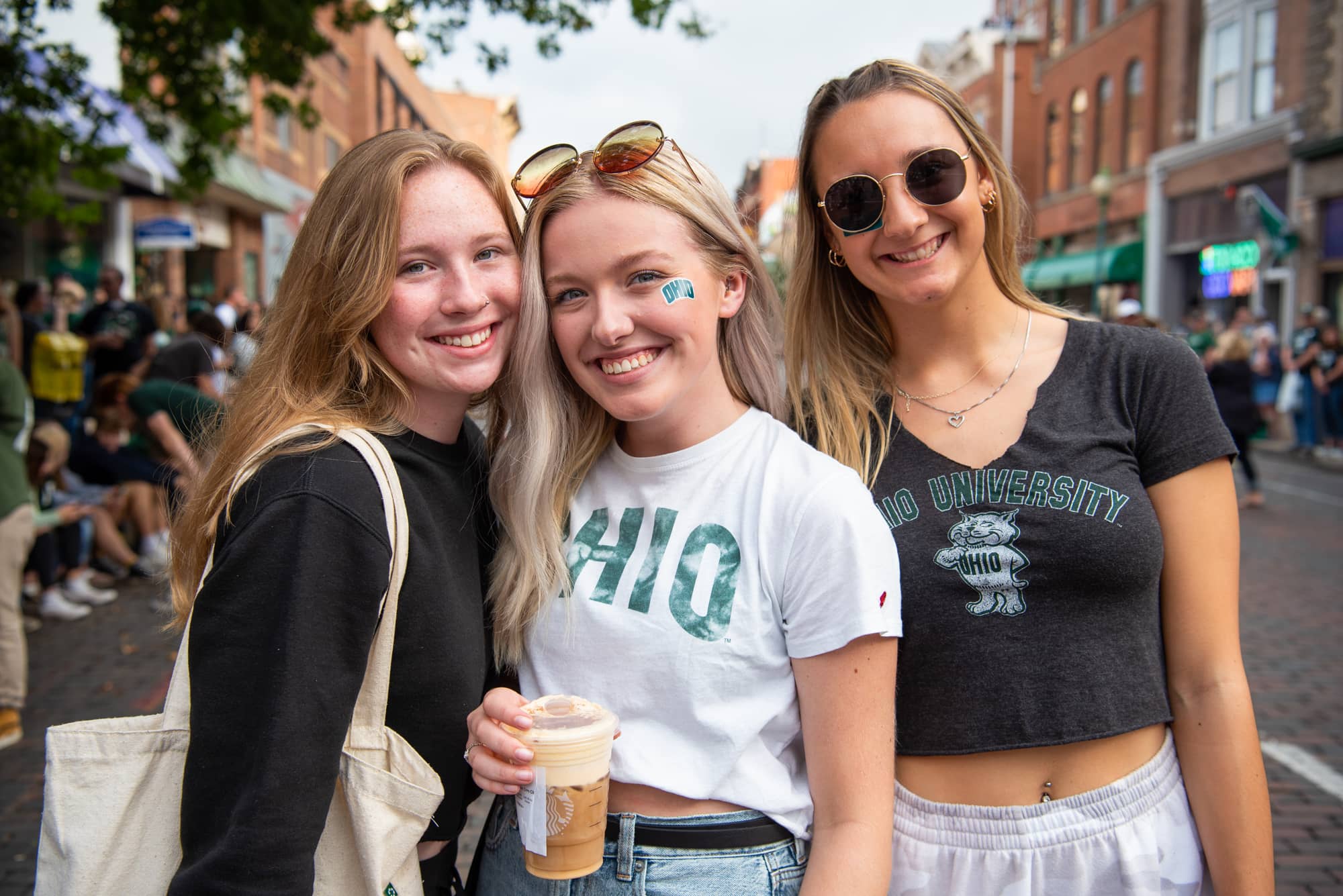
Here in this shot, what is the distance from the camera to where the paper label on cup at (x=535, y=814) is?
1588 millimetres

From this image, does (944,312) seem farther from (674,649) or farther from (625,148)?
(674,649)

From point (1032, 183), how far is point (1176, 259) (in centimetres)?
1044

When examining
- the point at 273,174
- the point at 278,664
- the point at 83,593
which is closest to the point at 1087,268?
the point at 273,174

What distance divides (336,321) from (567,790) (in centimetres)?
96

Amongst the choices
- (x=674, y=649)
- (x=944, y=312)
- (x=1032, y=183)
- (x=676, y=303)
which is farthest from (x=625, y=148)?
(x=1032, y=183)

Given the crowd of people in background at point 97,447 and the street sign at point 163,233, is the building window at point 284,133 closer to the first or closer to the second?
the street sign at point 163,233

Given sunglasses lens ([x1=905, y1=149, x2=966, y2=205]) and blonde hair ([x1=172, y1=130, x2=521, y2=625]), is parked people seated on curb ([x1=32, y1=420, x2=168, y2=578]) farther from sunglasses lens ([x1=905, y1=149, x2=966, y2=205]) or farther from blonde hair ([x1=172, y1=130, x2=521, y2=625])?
sunglasses lens ([x1=905, y1=149, x2=966, y2=205])

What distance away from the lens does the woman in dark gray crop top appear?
183cm

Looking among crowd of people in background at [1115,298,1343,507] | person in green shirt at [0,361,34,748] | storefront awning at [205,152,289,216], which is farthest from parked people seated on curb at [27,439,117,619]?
crowd of people in background at [1115,298,1343,507]

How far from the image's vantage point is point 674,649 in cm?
173

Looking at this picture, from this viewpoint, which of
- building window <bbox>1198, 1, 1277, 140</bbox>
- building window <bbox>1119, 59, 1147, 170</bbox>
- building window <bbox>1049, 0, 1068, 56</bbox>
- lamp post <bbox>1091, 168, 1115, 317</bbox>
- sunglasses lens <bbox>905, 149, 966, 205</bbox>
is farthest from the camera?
building window <bbox>1049, 0, 1068, 56</bbox>

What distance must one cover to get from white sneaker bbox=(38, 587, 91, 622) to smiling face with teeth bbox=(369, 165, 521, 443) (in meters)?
6.38

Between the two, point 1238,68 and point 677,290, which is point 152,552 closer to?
point 677,290

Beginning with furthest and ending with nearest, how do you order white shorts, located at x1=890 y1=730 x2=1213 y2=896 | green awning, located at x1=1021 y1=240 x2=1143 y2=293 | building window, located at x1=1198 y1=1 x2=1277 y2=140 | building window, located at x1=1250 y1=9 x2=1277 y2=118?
green awning, located at x1=1021 y1=240 x2=1143 y2=293 < building window, located at x1=1198 y1=1 x2=1277 y2=140 < building window, located at x1=1250 y1=9 x2=1277 y2=118 < white shorts, located at x1=890 y1=730 x2=1213 y2=896
